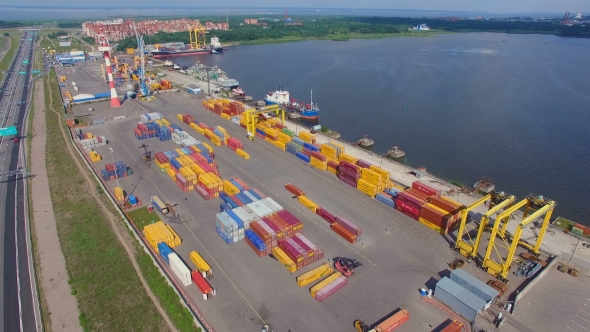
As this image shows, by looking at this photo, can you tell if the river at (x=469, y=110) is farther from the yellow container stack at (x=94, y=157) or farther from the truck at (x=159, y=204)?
the yellow container stack at (x=94, y=157)

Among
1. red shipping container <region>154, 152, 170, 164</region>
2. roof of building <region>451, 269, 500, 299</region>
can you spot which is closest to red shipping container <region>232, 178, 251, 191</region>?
red shipping container <region>154, 152, 170, 164</region>

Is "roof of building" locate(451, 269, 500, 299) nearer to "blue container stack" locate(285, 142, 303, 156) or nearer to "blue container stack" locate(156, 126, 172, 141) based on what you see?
"blue container stack" locate(285, 142, 303, 156)

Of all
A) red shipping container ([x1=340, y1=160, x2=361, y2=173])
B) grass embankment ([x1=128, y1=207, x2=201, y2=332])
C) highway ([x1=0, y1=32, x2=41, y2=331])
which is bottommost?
highway ([x1=0, y1=32, x2=41, y2=331])

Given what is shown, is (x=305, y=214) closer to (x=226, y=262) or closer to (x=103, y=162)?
(x=226, y=262)

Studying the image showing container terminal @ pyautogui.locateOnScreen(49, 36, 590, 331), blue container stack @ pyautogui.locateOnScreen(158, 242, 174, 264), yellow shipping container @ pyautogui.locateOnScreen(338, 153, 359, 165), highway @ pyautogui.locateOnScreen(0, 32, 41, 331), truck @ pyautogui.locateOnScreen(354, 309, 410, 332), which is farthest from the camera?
yellow shipping container @ pyautogui.locateOnScreen(338, 153, 359, 165)

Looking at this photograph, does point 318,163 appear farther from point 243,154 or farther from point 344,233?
point 344,233

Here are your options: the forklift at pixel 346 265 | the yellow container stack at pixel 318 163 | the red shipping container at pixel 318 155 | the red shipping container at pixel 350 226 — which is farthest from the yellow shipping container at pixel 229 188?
the forklift at pixel 346 265
